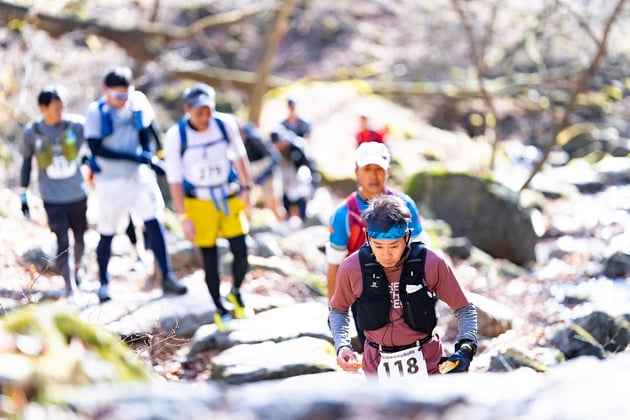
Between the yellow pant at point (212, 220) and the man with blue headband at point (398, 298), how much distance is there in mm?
2735

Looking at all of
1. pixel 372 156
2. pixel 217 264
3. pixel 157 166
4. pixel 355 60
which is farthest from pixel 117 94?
pixel 355 60

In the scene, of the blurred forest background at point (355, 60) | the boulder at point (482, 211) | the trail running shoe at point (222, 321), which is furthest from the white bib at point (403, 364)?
the blurred forest background at point (355, 60)

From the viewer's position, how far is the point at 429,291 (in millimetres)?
4039

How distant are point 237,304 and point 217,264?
0.40 metres

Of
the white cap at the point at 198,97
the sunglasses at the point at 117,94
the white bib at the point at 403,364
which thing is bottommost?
the white bib at the point at 403,364

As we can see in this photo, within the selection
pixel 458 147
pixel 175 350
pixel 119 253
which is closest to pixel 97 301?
pixel 175 350

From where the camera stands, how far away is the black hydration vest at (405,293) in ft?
13.1

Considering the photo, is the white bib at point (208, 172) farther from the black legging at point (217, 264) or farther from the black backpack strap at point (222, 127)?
the black legging at point (217, 264)

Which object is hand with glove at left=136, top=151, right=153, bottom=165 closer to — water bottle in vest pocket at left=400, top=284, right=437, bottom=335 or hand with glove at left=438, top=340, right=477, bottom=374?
water bottle in vest pocket at left=400, top=284, right=437, bottom=335

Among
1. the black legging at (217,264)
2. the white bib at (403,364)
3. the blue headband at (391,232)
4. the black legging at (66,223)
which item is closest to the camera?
the blue headband at (391,232)

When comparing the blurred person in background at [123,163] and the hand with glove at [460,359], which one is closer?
the hand with glove at [460,359]

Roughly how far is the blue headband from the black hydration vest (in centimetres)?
14

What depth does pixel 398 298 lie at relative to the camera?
4.02 metres

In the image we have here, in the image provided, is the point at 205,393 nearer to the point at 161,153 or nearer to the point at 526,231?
the point at 161,153
